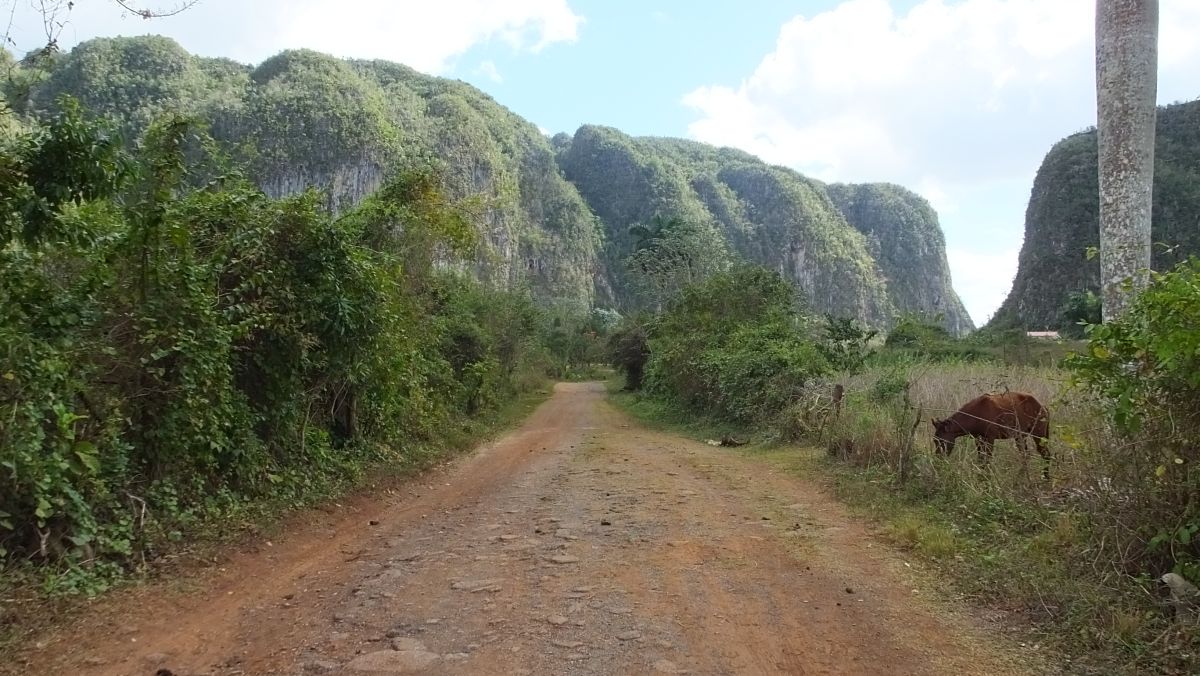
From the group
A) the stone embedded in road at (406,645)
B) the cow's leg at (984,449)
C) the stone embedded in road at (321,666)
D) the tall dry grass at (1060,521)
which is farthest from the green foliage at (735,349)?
the stone embedded in road at (321,666)

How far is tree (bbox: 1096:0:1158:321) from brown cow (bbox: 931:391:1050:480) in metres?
1.22

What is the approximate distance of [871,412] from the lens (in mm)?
10562

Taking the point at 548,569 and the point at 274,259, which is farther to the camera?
the point at 274,259

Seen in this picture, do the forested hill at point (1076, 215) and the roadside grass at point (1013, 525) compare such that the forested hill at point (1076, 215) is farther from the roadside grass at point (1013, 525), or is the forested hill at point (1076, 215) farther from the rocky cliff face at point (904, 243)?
the rocky cliff face at point (904, 243)

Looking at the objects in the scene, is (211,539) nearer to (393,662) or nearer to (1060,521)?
(393,662)

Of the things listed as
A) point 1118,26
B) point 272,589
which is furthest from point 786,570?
point 1118,26

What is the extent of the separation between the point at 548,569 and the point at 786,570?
1.77 m

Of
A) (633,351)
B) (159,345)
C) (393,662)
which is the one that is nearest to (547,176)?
(633,351)

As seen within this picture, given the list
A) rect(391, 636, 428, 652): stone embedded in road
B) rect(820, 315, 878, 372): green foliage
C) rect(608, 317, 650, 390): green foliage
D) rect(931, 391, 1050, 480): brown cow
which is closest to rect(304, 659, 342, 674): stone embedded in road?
rect(391, 636, 428, 652): stone embedded in road

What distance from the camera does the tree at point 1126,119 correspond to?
24.1 ft

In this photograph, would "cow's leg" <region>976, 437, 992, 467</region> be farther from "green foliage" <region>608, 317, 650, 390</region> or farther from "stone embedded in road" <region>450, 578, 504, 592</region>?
"green foliage" <region>608, 317, 650, 390</region>

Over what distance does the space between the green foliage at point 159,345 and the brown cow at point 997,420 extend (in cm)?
679

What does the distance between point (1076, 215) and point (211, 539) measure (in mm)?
59975

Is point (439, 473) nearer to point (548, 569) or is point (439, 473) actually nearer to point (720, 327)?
point (548, 569)
